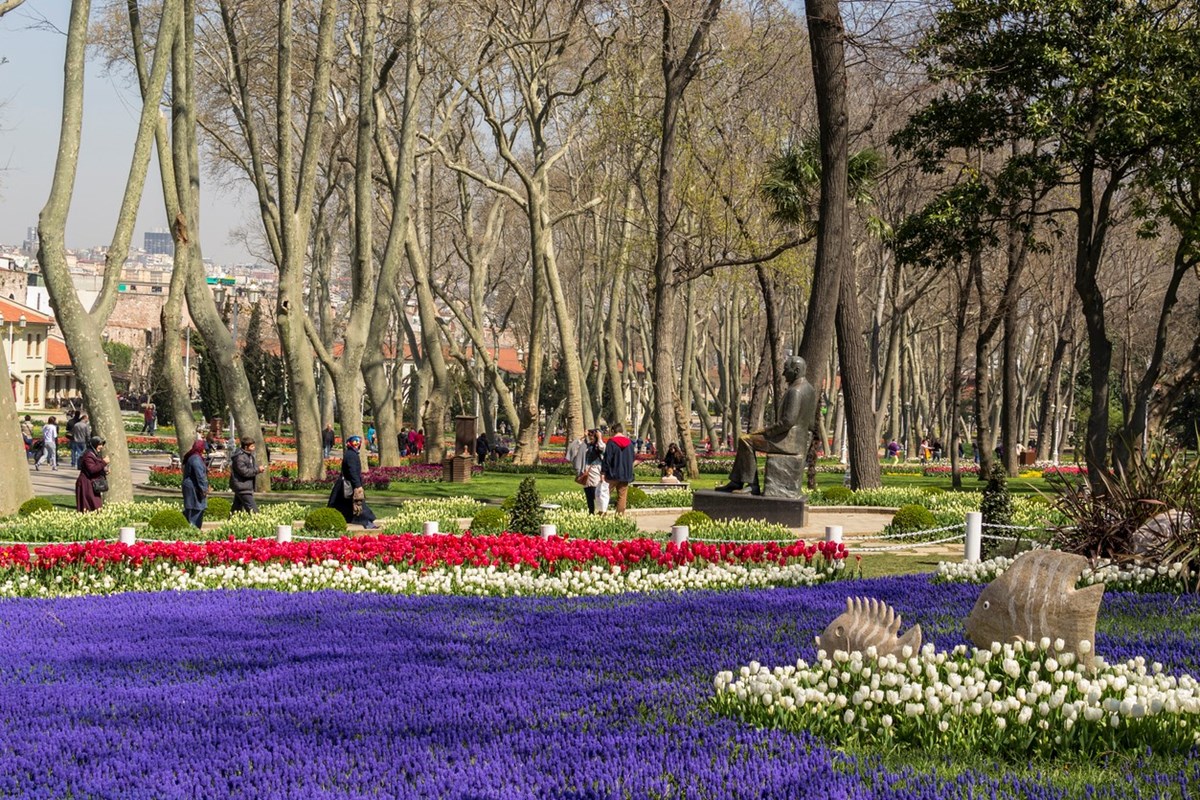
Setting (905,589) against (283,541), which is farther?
(283,541)

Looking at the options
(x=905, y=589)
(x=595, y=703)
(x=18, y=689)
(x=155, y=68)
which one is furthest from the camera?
(x=155, y=68)

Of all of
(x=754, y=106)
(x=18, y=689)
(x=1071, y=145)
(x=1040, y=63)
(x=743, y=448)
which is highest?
(x=754, y=106)

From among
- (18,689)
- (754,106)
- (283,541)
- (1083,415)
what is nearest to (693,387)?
(754,106)

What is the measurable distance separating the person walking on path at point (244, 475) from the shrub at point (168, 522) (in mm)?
1761

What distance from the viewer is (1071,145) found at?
19.9 meters

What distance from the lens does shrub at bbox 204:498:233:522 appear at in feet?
60.4

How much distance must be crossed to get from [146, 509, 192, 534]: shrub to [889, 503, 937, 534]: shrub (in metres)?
8.49

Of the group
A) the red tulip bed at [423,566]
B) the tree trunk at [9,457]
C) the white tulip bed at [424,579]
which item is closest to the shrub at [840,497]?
the red tulip bed at [423,566]

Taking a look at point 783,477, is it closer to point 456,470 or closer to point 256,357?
point 456,470

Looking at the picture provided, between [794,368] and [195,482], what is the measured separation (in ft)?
25.5

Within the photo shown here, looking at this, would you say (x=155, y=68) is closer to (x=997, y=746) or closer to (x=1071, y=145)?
(x=1071, y=145)

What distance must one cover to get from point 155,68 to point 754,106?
56.9 ft

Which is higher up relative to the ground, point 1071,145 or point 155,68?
point 155,68

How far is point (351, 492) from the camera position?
59.4 ft
